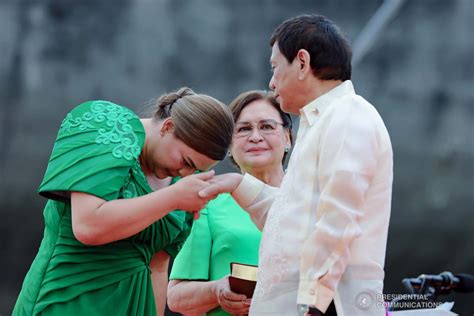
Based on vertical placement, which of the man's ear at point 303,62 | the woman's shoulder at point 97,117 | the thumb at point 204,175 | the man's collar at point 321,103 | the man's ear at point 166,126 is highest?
the man's ear at point 303,62

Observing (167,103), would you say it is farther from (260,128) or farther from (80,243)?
(260,128)

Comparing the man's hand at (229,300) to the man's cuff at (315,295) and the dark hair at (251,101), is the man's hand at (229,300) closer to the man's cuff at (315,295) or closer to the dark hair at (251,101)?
the man's cuff at (315,295)

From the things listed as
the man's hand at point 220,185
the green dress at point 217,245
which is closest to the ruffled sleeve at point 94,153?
the man's hand at point 220,185

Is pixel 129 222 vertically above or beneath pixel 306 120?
beneath

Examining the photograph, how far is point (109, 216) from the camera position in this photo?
194cm

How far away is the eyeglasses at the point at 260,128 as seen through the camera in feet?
9.23

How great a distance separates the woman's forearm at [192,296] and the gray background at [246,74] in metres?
1.32

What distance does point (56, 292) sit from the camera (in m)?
2.06

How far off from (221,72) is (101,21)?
0.66 meters

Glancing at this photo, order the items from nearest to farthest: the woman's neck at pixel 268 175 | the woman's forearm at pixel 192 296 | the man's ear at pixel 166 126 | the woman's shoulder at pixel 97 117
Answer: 1. the woman's shoulder at pixel 97 117
2. the man's ear at pixel 166 126
3. the woman's forearm at pixel 192 296
4. the woman's neck at pixel 268 175

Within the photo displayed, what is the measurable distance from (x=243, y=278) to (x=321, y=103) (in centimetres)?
57

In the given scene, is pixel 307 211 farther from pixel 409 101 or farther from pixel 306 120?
pixel 409 101

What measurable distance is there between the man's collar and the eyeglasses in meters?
0.79

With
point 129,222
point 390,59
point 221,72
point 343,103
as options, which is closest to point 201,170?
point 129,222
